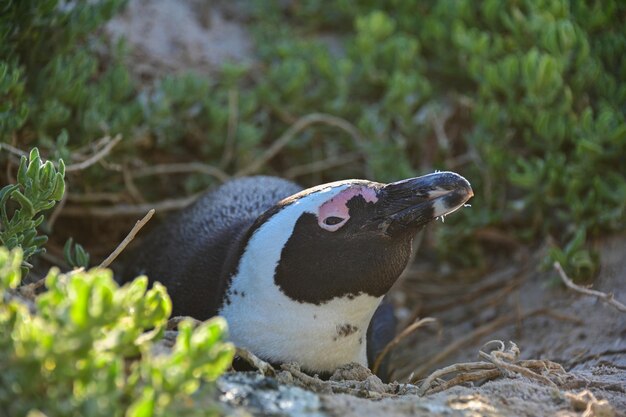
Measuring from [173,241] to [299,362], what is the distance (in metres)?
0.72

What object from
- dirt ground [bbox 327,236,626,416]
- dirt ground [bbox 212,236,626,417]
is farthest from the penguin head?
dirt ground [bbox 327,236,626,416]

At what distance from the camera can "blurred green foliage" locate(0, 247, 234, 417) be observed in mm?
1280

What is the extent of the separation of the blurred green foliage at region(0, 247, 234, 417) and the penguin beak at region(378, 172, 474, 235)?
2.79 feet

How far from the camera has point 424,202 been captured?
84.9 inches

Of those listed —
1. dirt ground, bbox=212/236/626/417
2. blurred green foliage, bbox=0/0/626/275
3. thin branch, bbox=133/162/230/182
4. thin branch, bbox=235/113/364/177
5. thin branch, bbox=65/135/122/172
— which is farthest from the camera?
thin branch, bbox=235/113/364/177

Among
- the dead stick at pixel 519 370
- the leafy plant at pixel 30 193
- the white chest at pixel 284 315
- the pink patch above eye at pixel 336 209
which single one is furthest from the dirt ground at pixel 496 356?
the leafy plant at pixel 30 193

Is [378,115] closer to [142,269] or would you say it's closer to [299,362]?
[142,269]

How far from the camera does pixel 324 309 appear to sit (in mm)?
2195

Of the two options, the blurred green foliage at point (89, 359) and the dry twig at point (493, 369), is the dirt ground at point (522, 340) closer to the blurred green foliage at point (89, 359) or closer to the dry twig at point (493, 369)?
the dry twig at point (493, 369)

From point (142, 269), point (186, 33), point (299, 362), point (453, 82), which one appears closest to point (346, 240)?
point (299, 362)

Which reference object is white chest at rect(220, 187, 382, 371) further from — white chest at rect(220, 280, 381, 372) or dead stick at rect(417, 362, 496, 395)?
dead stick at rect(417, 362, 496, 395)

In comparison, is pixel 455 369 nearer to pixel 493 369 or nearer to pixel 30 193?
pixel 493 369

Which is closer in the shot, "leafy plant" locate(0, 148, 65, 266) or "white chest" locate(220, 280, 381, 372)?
"leafy plant" locate(0, 148, 65, 266)

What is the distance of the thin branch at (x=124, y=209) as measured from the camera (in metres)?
3.13
